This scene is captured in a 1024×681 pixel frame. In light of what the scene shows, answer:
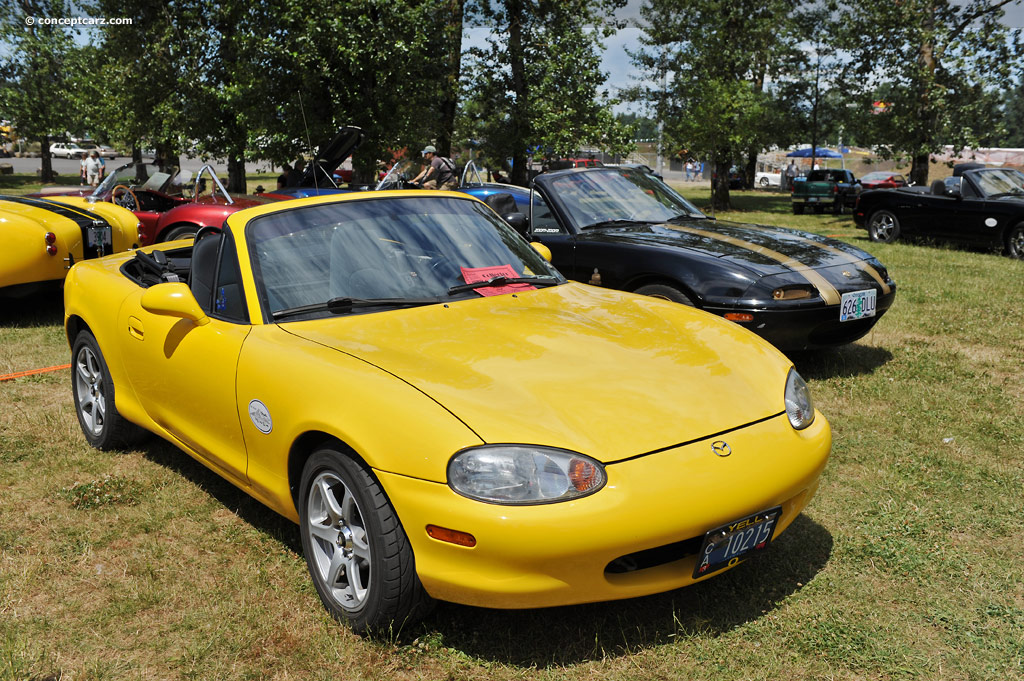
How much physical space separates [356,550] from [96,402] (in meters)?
2.68

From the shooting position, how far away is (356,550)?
2.79 metres

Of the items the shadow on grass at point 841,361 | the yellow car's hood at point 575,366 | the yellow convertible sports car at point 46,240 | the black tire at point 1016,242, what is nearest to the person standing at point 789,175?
the black tire at point 1016,242

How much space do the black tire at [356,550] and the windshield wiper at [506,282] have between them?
108 centimetres

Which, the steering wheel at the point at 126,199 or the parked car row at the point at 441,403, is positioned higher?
the steering wheel at the point at 126,199

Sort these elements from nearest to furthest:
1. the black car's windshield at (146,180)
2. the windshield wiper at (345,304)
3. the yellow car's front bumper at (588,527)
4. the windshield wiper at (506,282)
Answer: the yellow car's front bumper at (588,527), the windshield wiper at (345,304), the windshield wiper at (506,282), the black car's windshield at (146,180)

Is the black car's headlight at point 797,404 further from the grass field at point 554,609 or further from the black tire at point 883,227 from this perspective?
the black tire at point 883,227

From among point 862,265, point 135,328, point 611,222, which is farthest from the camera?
point 611,222

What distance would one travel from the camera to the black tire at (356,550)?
8.51 ft

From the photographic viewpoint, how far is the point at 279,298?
3393 mm

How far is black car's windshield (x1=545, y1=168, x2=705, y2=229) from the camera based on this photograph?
6707mm

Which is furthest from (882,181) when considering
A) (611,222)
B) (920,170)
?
(611,222)

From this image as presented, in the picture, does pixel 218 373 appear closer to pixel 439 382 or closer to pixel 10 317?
pixel 439 382

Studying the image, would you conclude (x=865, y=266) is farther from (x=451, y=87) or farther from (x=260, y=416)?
(x=451, y=87)

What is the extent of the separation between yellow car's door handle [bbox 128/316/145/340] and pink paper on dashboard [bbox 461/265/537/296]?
1574 millimetres
